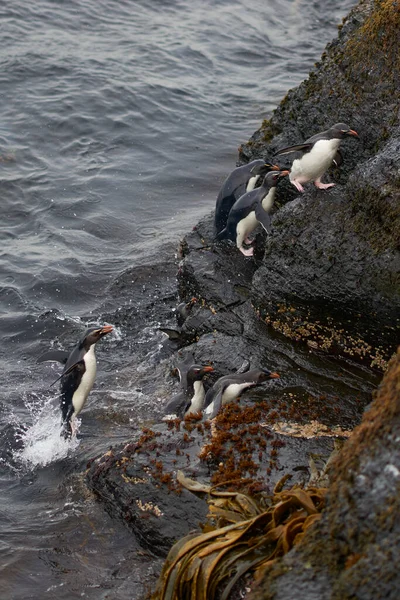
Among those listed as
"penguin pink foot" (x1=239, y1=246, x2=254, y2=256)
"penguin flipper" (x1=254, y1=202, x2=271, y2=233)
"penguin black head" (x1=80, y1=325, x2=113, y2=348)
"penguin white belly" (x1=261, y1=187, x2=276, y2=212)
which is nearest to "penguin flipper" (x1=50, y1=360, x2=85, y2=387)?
"penguin black head" (x1=80, y1=325, x2=113, y2=348)

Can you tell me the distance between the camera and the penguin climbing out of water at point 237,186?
28.5 ft

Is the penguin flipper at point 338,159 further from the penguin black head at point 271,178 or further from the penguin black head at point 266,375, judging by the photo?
the penguin black head at point 266,375

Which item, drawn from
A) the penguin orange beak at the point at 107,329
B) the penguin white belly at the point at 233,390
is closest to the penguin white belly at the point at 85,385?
the penguin orange beak at the point at 107,329

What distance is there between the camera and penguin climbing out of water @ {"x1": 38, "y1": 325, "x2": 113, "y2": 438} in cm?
725

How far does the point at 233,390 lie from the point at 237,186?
318 cm

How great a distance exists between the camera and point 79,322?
9281 mm

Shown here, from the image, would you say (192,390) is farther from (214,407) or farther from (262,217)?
(262,217)

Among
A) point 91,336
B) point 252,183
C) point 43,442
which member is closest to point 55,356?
point 91,336

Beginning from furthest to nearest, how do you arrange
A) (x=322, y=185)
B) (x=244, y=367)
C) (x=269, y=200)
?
(x=269, y=200) → (x=322, y=185) → (x=244, y=367)

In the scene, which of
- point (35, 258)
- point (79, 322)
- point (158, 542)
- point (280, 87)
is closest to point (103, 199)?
point (35, 258)

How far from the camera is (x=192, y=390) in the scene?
22.4 feet

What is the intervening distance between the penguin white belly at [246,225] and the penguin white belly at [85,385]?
1892 mm

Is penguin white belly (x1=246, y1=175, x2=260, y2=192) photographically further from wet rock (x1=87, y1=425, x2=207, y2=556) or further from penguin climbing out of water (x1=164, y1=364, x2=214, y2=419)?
wet rock (x1=87, y1=425, x2=207, y2=556)

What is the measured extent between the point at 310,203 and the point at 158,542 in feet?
10.7
